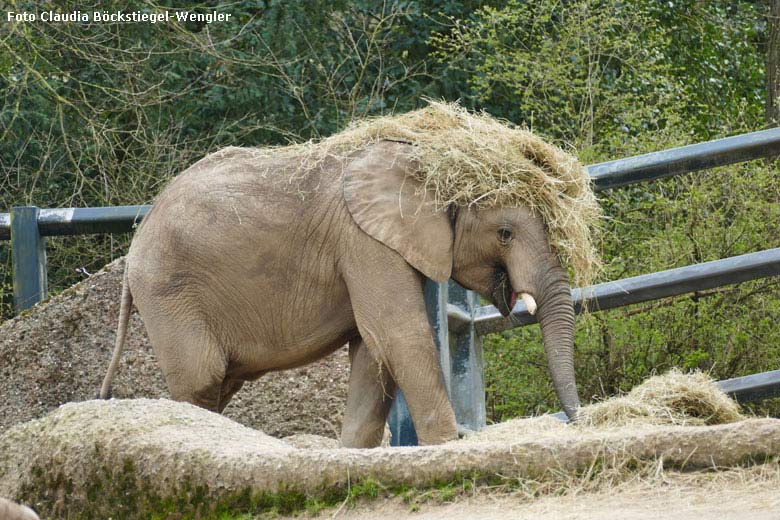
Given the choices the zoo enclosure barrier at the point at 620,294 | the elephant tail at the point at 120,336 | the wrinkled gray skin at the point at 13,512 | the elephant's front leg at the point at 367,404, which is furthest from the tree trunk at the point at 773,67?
the wrinkled gray skin at the point at 13,512

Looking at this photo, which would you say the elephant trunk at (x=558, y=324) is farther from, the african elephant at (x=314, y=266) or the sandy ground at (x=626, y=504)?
the sandy ground at (x=626, y=504)

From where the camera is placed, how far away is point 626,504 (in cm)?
404

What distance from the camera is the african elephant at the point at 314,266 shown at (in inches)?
257

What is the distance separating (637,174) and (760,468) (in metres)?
2.68

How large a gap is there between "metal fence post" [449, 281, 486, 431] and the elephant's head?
289 millimetres

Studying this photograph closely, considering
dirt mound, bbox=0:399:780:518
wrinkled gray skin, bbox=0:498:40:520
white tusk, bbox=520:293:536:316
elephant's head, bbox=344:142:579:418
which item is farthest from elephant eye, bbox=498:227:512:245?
wrinkled gray skin, bbox=0:498:40:520

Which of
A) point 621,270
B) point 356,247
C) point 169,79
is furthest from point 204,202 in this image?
point 169,79

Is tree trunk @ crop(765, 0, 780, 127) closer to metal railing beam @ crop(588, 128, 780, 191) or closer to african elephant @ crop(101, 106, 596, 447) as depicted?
metal railing beam @ crop(588, 128, 780, 191)

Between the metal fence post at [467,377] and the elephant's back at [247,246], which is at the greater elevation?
the elephant's back at [247,246]

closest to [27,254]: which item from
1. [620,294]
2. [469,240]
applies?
[469,240]

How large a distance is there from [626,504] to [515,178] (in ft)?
8.79

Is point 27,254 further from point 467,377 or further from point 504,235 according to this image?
point 504,235

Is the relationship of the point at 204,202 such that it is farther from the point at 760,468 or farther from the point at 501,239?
the point at 760,468

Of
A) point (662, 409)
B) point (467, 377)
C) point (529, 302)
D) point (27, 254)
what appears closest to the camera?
point (662, 409)
